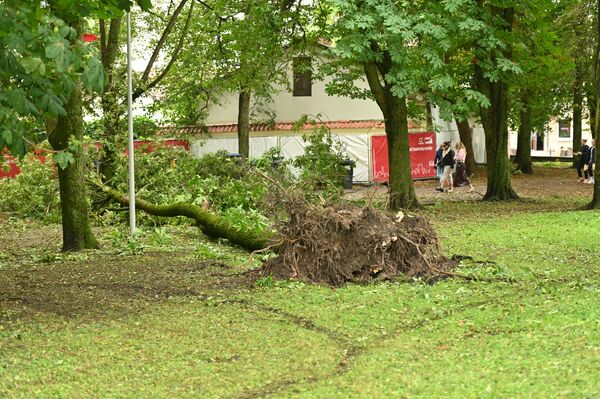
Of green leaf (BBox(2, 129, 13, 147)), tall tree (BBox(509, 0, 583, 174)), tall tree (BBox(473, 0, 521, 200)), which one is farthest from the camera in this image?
tall tree (BBox(509, 0, 583, 174))

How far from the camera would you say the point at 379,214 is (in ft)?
40.8

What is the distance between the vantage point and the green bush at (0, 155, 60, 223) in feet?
73.8

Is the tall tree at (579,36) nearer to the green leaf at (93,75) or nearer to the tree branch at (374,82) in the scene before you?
the tree branch at (374,82)

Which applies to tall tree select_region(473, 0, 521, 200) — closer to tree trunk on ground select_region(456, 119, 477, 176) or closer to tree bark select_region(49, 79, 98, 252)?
tree bark select_region(49, 79, 98, 252)

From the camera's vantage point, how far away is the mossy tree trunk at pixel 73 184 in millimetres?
15719

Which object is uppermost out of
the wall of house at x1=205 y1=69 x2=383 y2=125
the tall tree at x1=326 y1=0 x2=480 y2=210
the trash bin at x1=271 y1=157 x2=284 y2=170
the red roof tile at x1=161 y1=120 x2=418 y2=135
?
the tall tree at x1=326 y1=0 x2=480 y2=210

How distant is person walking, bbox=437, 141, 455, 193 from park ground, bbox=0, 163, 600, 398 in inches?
628

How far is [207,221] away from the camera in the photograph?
17141 millimetres

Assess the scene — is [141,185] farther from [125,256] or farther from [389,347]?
[389,347]

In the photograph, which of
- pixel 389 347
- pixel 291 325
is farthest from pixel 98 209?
pixel 389 347

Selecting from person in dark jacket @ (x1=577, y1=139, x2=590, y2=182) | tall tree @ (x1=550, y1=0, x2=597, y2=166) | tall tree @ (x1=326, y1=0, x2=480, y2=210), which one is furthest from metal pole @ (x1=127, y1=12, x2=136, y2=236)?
person in dark jacket @ (x1=577, y1=139, x2=590, y2=182)

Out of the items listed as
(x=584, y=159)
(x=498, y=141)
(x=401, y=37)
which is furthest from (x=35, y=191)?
(x=584, y=159)

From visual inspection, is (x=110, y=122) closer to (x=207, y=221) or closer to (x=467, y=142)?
(x=207, y=221)

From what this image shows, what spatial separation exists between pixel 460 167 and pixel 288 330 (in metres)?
26.3
